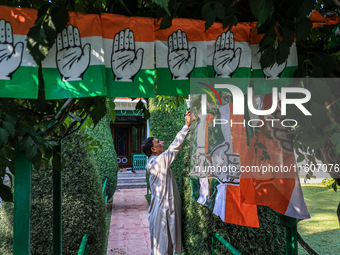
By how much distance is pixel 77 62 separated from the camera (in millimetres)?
1698

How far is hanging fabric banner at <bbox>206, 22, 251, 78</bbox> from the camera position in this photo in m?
1.87

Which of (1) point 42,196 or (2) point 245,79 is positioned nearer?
(2) point 245,79

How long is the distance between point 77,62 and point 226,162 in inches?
61.8

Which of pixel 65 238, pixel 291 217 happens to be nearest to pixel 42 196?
pixel 65 238

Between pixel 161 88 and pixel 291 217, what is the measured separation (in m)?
1.36

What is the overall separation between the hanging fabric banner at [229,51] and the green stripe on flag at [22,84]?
1.06m

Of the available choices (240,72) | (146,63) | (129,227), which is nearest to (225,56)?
(240,72)

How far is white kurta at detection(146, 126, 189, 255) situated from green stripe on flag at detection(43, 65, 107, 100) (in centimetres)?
258

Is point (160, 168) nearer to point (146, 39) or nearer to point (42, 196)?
point (42, 196)

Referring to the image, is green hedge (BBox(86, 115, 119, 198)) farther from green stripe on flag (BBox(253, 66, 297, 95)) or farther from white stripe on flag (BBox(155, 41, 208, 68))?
green stripe on flag (BBox(253, 66, 297, 95))

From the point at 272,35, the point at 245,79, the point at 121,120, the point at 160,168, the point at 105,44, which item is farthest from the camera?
the point at 121,120

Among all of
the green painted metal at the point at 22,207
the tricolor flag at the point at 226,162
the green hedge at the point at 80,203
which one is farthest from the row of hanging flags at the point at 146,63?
the green hedge at the point at 80,203

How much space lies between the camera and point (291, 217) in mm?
2166

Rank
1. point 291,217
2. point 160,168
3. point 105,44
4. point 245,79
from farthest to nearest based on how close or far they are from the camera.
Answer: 1. point 160,168
2. point 291,217
3. point 245,79
4. point 105,44
